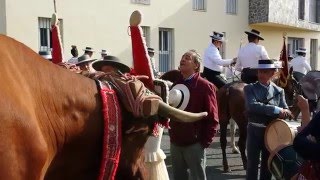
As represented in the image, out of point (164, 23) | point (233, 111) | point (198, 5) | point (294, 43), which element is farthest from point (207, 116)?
point (294, 43)

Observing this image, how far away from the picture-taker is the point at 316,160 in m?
3.92

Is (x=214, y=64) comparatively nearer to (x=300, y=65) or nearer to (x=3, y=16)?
(x=300, y=65)

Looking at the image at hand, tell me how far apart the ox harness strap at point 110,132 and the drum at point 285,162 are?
3428mm

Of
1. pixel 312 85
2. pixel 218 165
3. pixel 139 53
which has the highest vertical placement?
pixel 139 53

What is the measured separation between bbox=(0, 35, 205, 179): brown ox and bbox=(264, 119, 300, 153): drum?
3614 millimetres

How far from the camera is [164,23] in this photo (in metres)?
23.2

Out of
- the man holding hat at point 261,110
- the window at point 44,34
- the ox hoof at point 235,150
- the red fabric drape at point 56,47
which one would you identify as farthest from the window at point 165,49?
the red fabric drape at point 56,47

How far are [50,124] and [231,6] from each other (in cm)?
2590

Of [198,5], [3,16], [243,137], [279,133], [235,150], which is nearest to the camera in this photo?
[279,133]

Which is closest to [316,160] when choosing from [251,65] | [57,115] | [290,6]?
[57,115]

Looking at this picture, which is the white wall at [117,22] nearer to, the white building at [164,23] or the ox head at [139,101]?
the white building at [164,23]

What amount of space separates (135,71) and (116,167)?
2.21 feet

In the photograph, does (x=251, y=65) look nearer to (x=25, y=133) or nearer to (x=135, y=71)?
(x=135, y=71)

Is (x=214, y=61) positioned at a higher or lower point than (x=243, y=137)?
higher
